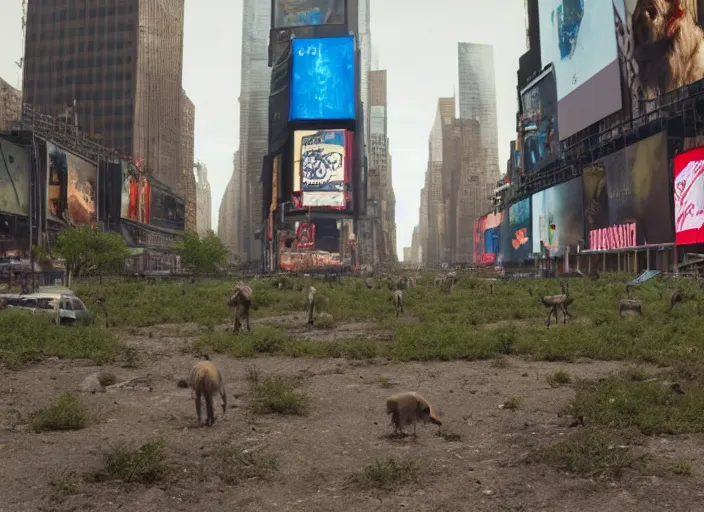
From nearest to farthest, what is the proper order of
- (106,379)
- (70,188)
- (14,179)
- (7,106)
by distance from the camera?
(106,379) < (14,179) < (70,188) < (7,106)

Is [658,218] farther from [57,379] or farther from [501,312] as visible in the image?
[57,379]

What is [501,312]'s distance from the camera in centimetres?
2809

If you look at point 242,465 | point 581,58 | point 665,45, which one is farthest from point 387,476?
point 581,58

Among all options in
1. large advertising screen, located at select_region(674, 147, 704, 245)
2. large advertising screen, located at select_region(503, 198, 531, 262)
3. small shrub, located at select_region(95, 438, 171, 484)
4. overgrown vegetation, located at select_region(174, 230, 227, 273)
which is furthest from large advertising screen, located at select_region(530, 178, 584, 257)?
small shrub, located at select_region(95, 438, 171, 484)

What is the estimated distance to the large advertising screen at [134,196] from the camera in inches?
4166

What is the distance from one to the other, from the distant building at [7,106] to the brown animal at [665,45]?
8423 cm

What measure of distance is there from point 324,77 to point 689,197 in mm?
106575

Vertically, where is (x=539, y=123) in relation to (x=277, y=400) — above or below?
above

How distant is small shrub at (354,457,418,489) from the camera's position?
272 inches

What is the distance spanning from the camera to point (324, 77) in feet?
479

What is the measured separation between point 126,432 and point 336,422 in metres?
3.23

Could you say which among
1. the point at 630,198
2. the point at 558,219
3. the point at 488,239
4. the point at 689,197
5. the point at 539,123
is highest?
the point at 539,123

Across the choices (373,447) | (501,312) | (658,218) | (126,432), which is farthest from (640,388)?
(658,218)

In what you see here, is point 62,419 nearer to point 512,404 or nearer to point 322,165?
point 512,404
